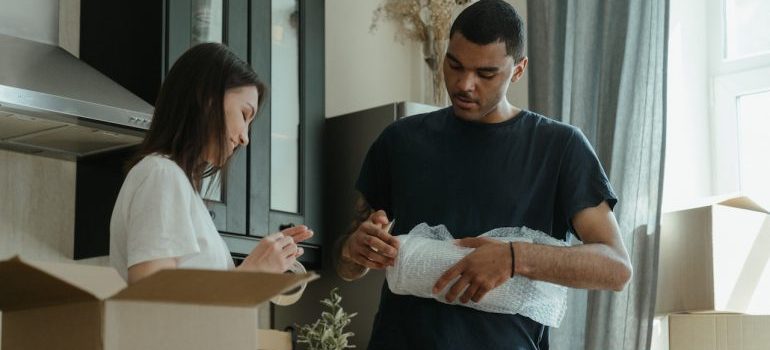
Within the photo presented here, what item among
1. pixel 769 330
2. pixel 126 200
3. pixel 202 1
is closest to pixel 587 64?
pixel 769 330

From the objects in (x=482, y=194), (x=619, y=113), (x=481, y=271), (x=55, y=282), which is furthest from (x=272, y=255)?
(x=619, y=113)

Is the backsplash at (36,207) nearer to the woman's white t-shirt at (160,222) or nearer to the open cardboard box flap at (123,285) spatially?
the woman's white t-shirt at (160,222)

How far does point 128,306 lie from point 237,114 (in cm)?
68

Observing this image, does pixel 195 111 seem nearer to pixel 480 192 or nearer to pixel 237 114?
pixel 237 114

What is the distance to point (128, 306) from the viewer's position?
0.94m

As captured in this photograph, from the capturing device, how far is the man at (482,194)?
5.27ft

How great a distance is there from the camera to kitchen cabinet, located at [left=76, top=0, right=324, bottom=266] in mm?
2855

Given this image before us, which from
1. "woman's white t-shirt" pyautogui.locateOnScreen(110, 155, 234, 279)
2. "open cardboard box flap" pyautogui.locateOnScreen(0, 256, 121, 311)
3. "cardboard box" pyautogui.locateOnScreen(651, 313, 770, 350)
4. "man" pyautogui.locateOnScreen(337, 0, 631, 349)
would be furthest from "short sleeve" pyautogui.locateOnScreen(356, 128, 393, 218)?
"cardboard box" pyautogui.locateOnScreen(651, 313, 770, 350)

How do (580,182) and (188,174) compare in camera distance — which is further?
(580,182)

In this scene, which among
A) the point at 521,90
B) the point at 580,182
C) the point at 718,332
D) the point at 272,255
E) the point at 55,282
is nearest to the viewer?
the point at 55,282

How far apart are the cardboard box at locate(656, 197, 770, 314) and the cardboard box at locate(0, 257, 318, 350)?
1996 mm

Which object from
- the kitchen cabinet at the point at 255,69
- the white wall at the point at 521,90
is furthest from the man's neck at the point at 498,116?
the white wall at the point at 521,90

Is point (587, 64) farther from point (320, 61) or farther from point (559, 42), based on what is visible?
point (320, 61)

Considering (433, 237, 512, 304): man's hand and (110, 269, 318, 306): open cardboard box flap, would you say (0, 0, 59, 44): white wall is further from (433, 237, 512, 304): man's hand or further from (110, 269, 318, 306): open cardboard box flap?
(110, 269, 318, 306): open cardboard box flap
